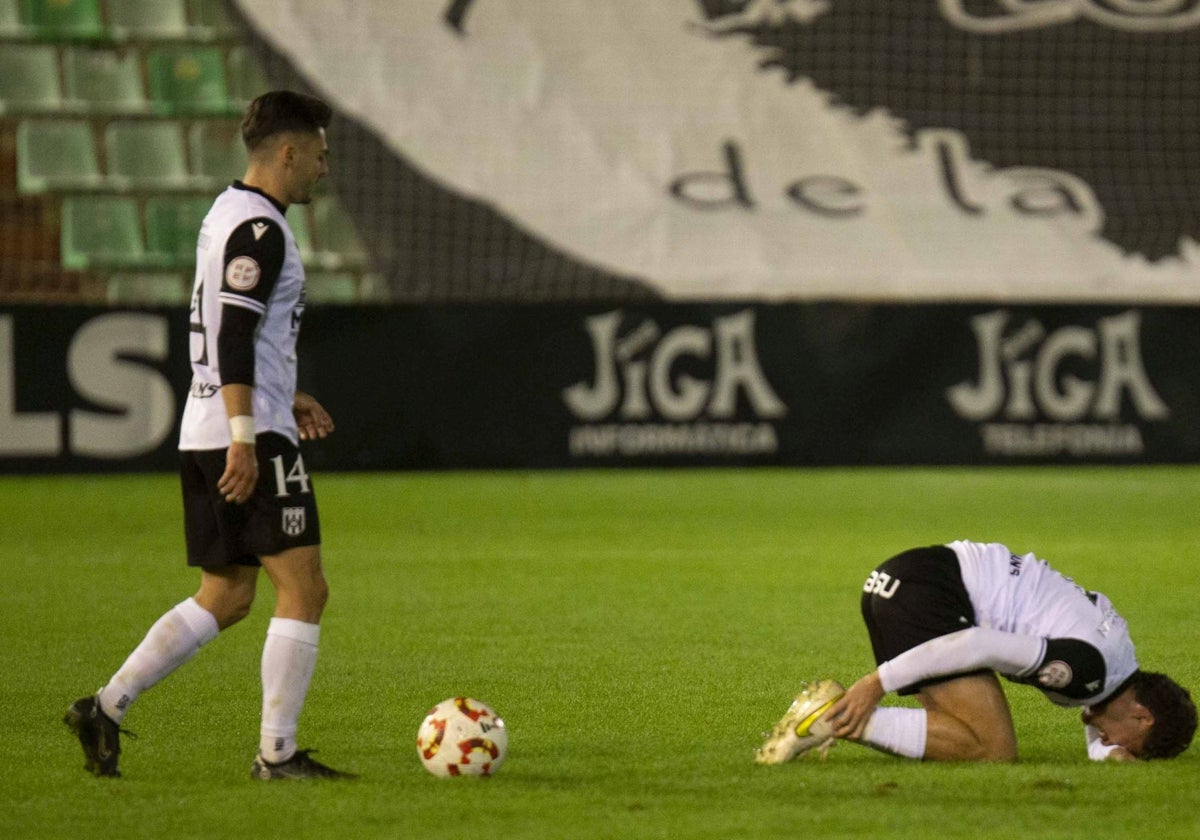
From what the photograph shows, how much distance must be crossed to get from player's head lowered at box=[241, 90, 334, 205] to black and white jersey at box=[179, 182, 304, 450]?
50 mm

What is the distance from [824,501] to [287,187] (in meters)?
8.49

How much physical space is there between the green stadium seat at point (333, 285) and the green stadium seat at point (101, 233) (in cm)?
148

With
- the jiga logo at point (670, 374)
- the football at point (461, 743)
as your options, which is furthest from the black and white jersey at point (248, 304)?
the jiga logo at point (670, 374)

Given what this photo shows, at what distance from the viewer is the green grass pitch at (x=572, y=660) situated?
408 centimetres

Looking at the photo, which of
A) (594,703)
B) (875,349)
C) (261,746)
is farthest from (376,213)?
(261,746)

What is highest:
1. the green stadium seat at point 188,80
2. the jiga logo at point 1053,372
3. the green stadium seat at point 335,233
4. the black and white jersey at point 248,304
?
the black and white jersey at point 248,304

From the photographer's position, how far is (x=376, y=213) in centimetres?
1642

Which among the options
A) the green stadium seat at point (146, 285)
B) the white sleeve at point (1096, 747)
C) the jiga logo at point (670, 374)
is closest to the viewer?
the white sleeve at point (1096, 747)

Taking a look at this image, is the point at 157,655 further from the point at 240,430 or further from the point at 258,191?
the point at 258,191

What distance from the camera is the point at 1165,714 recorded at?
4562 millimetres

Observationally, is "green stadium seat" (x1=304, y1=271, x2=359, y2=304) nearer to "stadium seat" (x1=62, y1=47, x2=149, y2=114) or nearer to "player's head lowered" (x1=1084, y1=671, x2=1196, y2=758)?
"stadium seat" (x1=62, y1=47, x2=149, y2=114)

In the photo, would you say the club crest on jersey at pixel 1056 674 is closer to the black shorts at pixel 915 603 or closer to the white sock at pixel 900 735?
the black shorts at pixel 915 603

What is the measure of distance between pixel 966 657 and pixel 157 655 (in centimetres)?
199

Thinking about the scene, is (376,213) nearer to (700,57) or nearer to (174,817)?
(700,57)
